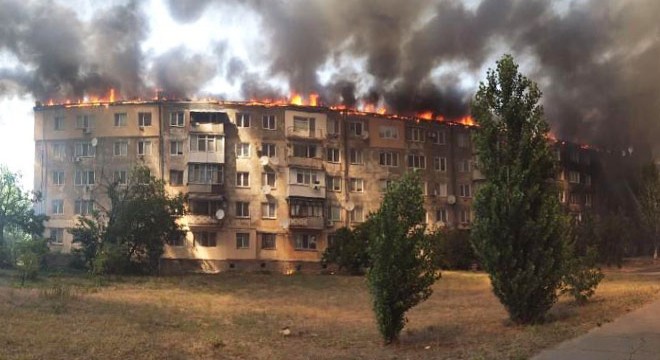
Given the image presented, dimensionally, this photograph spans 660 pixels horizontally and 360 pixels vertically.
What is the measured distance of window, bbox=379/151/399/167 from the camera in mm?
62344

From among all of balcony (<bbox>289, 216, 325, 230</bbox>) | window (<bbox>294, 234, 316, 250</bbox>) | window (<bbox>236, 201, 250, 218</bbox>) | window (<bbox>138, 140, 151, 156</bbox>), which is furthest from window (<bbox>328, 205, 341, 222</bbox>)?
window (<bbox>138, 140, 151, 156</bbox>)

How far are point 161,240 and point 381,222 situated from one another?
3201cm

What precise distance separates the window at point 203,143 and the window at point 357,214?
14584mm

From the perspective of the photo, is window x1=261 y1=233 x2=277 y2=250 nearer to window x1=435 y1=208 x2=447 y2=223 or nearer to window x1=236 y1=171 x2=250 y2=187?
window x1=236 y1=171 x2=250 y2=187

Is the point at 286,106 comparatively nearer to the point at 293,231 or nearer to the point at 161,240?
the point at 293,231

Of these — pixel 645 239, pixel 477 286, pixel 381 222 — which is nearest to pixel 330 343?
pixel 381 222

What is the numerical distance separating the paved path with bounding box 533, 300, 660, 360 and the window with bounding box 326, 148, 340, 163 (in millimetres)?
A: 46741

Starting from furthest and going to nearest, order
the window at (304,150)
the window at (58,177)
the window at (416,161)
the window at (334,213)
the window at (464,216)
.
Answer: the window at (464,216) → the window at (416,161) → the window at (334,213) → the window at (304,150) → the window at (58,177)

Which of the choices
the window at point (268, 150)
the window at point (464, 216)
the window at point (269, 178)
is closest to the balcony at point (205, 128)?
the window at point (268, 150)

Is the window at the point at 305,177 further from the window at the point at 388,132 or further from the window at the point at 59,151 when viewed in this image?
the window at the point at 59,151

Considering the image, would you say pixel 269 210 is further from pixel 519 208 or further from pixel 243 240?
pixel 519 208

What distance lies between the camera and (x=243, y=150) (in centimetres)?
5731

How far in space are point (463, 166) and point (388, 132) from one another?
32.4 ft

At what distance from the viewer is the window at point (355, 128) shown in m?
61.6
